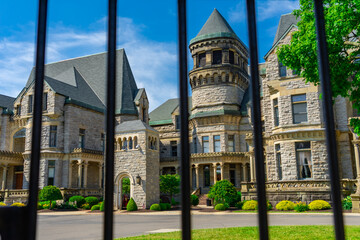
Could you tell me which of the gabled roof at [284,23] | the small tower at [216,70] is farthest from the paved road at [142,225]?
the small tower at [216,70]

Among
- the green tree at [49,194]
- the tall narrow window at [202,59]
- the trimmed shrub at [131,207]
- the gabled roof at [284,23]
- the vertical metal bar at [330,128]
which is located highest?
the tall narrow window at [202,59]

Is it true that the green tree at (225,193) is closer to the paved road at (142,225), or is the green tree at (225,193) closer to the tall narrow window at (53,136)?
the paved road at (142,225)

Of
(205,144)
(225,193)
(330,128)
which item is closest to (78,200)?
(225,193)

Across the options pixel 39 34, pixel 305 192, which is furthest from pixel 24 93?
pixel 39 34

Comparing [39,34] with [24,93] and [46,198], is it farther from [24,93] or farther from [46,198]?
[24,93]

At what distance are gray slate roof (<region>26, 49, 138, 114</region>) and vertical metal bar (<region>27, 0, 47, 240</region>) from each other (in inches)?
1510

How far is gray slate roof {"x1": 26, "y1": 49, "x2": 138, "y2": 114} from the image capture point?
41.4 meters

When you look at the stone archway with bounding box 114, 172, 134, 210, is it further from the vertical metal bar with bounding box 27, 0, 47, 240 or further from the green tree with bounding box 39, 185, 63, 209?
the vertical metal bar with bounding box 27, 0, 47, 240

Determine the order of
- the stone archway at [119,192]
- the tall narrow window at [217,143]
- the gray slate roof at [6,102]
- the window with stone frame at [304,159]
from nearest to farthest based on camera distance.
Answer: the window with stone frame at [304,159]
the stone archway at [119,192]
the tall narrow window at [217,143]
the gray slate roof at [6,102]

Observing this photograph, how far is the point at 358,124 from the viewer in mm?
11938

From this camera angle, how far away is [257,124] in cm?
176

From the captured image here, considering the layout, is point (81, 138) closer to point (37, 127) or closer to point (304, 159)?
point (304, 159)

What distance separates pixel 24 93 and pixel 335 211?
136 feet

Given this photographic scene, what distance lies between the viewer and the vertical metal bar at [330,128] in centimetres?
152
